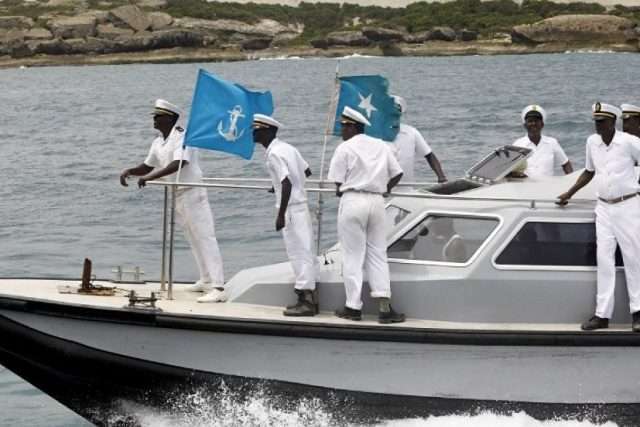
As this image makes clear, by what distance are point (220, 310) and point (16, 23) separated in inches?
3610

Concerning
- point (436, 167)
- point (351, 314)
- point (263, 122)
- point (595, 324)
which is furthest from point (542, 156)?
point (263, 122)

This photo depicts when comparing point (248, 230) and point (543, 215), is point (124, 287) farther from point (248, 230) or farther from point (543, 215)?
point (248, 230)

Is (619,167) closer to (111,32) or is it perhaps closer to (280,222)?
(280,222)

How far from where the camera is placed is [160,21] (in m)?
99.6

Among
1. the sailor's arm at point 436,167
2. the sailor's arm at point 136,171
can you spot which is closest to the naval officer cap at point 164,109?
the sailor's arm at point 136,171

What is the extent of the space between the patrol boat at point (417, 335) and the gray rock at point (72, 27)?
84865 mm

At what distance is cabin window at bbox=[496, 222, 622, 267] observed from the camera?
9766mm

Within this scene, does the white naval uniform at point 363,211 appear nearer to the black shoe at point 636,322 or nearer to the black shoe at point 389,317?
the black shoe at point 389,317

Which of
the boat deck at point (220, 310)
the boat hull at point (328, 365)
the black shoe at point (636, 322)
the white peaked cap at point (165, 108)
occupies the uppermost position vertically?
the white peaked cap at point (165, 108)

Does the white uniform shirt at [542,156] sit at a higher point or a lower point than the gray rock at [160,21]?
lower

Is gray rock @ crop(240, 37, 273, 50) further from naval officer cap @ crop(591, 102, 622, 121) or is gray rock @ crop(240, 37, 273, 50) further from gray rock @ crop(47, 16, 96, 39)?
naval officer cap @ crop(591, 102, 622, 121)

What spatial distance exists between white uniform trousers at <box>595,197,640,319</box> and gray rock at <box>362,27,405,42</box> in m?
82.4

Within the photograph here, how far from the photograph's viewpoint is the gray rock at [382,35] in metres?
91.4

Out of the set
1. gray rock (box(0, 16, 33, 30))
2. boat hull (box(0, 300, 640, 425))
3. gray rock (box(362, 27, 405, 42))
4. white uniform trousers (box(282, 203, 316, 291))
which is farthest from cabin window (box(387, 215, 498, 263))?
gray rock (box(0, 16, 33, 30))
